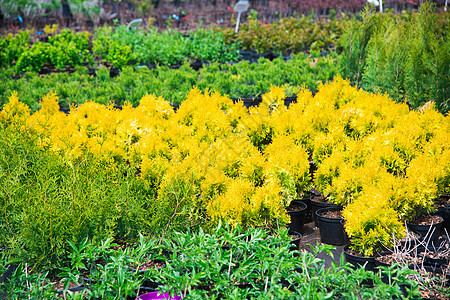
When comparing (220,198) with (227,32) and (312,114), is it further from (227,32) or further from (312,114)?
(227,32)

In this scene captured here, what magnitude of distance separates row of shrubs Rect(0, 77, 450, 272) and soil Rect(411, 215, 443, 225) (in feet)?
0.21

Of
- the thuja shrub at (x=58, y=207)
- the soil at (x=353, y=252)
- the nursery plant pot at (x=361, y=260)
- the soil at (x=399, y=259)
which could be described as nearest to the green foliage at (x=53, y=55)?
the thuja shrub at (x=58, y=207)

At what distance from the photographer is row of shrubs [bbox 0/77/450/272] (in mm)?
3057

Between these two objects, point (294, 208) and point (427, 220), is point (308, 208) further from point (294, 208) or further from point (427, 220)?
point (427, 220)

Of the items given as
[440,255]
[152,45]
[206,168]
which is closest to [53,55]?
[152,45]

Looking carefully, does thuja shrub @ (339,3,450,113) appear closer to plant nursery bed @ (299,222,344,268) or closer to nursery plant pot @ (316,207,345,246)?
plant nursery bed @ (299,222,344,268)

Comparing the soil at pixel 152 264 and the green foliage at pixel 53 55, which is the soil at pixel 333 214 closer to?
the soil at pixel 152 264

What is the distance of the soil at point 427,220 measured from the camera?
3627 millimetres

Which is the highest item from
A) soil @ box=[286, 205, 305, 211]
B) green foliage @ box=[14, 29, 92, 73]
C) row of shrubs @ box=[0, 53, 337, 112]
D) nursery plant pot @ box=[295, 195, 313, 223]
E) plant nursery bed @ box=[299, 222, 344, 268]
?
green foliage @ box=[14, 29, 92, 73]

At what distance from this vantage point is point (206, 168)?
12.8ft

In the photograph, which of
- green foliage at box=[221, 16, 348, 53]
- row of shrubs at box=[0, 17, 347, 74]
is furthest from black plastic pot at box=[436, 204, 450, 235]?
green foliage at box=[221, 16, 348, 53]

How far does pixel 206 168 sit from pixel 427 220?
2.03m

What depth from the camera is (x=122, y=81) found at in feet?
25.9

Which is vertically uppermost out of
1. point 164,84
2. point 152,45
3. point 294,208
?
point 152,45
